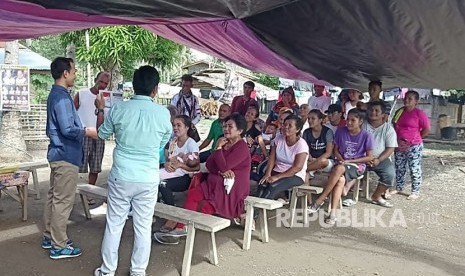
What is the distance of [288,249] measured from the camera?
14.4 ft

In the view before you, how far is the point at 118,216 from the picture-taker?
3.36 metres

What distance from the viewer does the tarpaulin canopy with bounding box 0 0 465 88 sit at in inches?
107

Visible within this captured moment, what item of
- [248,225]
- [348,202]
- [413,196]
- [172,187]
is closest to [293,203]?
[248,225]

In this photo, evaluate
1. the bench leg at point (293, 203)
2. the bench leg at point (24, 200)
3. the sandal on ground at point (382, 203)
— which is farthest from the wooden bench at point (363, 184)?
the bench leg at point (24, 200)

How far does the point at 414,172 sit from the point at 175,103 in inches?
149

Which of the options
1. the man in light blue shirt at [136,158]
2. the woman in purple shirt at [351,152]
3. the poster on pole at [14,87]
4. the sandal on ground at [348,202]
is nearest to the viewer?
the man in light blue shirt at [136,158]

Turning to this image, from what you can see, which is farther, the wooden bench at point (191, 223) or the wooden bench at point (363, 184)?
the wooden bench at point (363, 184)

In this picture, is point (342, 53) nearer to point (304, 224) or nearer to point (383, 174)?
point (304, 224)

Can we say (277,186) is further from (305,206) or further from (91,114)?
(91,114)

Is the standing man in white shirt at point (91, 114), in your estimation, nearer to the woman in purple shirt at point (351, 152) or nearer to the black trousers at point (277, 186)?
the black trousers at point (277, 186)

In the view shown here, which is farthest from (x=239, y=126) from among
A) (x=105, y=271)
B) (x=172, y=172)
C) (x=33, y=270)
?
(x=33, y=270)

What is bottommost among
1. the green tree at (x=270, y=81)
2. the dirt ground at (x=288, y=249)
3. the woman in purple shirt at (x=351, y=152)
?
the dirt ground at (x=288, y=249)

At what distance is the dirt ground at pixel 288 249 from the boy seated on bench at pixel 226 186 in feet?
1.03

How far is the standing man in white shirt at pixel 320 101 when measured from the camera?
7.96 meters
